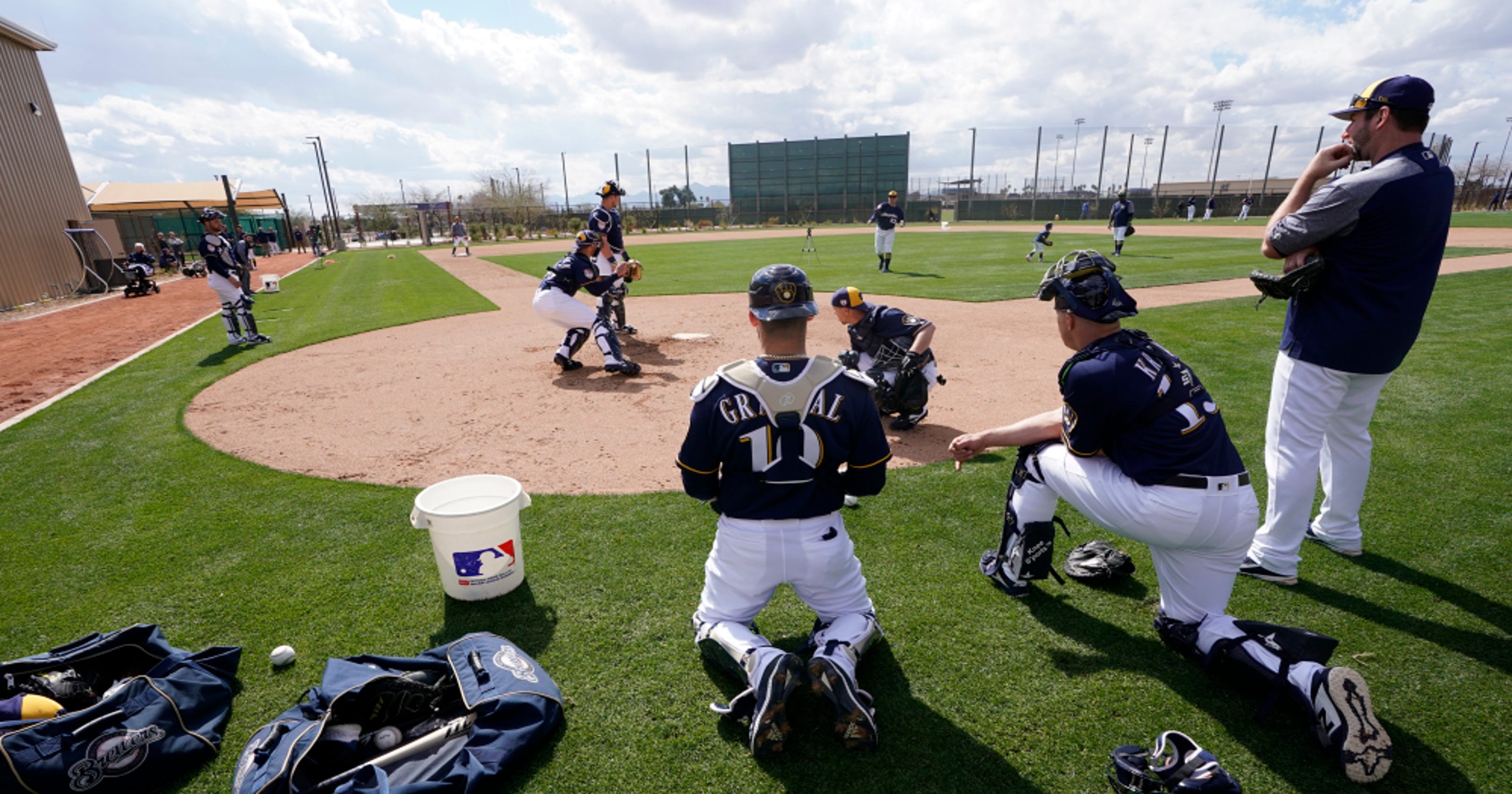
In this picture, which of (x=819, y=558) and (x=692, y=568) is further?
(x=692, y=568)

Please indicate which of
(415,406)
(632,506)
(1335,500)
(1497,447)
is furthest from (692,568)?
(1497,447)

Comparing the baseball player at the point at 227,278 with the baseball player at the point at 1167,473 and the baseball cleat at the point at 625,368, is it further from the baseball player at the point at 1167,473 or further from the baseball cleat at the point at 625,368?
the baseball player at the point at 1167,473

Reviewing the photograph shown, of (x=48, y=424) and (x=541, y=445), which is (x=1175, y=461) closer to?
(x=541, y=445)

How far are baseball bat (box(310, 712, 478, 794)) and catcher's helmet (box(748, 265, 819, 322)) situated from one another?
2.14 metres

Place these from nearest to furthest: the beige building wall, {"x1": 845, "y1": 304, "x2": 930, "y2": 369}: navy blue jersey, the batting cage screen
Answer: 1. {"x1": 845, "y1": 304, "x2": 930, "y2": 369}: navy blue jersey
2. the beige building wall
3. the batting cage screen

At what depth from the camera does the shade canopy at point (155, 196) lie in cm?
3650

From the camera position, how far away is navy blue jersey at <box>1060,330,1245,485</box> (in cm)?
299

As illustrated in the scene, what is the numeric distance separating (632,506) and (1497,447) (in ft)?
24.6

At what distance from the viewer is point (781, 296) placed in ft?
9.61

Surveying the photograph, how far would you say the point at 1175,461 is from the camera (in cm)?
300

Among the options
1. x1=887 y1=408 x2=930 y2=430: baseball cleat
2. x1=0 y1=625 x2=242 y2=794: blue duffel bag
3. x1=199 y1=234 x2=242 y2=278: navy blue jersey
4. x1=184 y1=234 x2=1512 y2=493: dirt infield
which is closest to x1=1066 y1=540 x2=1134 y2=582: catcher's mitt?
x1=184 y1=234 x2=1512 y2=493: dirt infield

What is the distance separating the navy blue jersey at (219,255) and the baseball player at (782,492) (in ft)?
38.9

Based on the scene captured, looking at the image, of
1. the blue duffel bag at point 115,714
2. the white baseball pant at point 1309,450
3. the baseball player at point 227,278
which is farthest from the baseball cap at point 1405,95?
the baseball player at point 227,278

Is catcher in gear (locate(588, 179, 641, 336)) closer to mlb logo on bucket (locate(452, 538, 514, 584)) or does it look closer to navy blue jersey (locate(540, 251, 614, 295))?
navy blue jersey (locate(540, 251, 614, 295))
